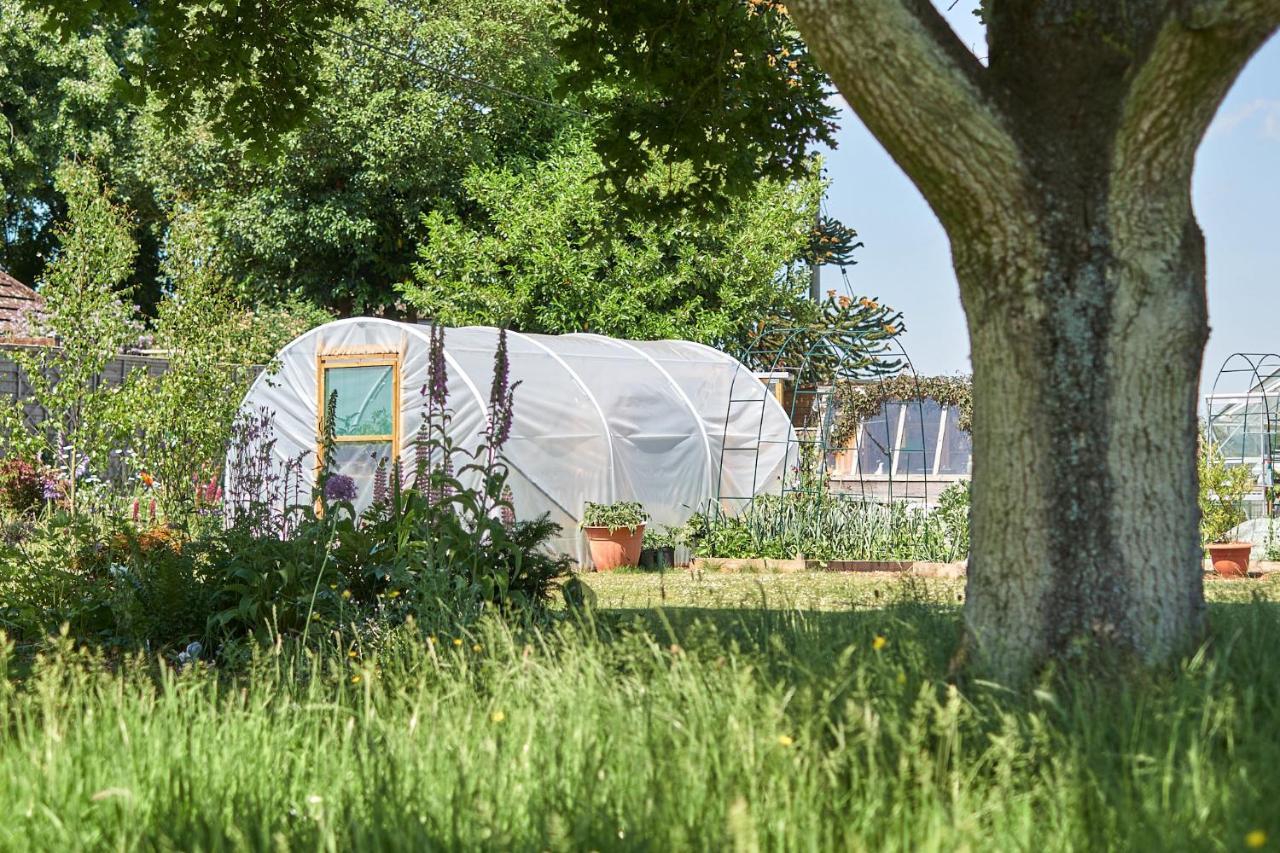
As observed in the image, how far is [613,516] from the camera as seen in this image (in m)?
13.8

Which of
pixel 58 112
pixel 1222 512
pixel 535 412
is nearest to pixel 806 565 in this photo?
pixel 535 412

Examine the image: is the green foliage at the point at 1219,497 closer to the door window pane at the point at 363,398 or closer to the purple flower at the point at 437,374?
the door window pane at the point at 363,398

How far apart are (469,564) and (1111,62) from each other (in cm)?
343

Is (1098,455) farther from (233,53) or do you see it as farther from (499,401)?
(233,53)

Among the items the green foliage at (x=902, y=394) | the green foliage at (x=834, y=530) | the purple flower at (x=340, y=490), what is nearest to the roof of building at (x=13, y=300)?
the green foliage at (x=834, y=530)

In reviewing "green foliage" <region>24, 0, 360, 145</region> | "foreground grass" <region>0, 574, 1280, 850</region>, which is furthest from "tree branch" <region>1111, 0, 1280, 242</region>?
"green foliage" <region>24, 0, 360, 145</region>

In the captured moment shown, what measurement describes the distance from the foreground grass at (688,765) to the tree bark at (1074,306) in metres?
0.25

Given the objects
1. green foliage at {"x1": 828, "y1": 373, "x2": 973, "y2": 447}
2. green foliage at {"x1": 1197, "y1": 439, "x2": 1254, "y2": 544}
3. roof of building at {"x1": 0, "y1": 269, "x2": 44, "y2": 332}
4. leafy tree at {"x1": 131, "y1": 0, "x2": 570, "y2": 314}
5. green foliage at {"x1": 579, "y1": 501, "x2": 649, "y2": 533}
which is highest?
leafy tree at {"x1": 131, "y1": 0, "x2": 570, "y2": 314}

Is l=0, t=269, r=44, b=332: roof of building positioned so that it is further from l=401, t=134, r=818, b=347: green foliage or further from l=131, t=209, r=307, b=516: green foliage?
l=131, t=209, r=307, b=516: green foliage

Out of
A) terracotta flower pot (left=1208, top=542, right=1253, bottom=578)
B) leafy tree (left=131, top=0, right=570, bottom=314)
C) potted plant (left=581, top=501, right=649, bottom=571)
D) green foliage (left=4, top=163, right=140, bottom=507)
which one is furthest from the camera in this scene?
leafy tree (left=131, top=0, right=570, bottom=314)

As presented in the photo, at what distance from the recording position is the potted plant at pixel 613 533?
13789 mm

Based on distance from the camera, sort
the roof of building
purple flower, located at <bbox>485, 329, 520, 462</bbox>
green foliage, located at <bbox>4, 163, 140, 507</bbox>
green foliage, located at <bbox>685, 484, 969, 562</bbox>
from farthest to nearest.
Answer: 1. the roof of building
2. green foliage, located at <bbox>685, 484, 969, 562</bbox>
3. green foliage, located at <bbox>4, 163, 140, 507</bbox>
4. purple flower, located at <bbox>485, 329, 520, 462</bbox>

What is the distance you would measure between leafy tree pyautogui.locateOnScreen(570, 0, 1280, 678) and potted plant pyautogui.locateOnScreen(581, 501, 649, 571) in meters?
9.93

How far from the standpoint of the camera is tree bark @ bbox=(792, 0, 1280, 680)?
3781mm
